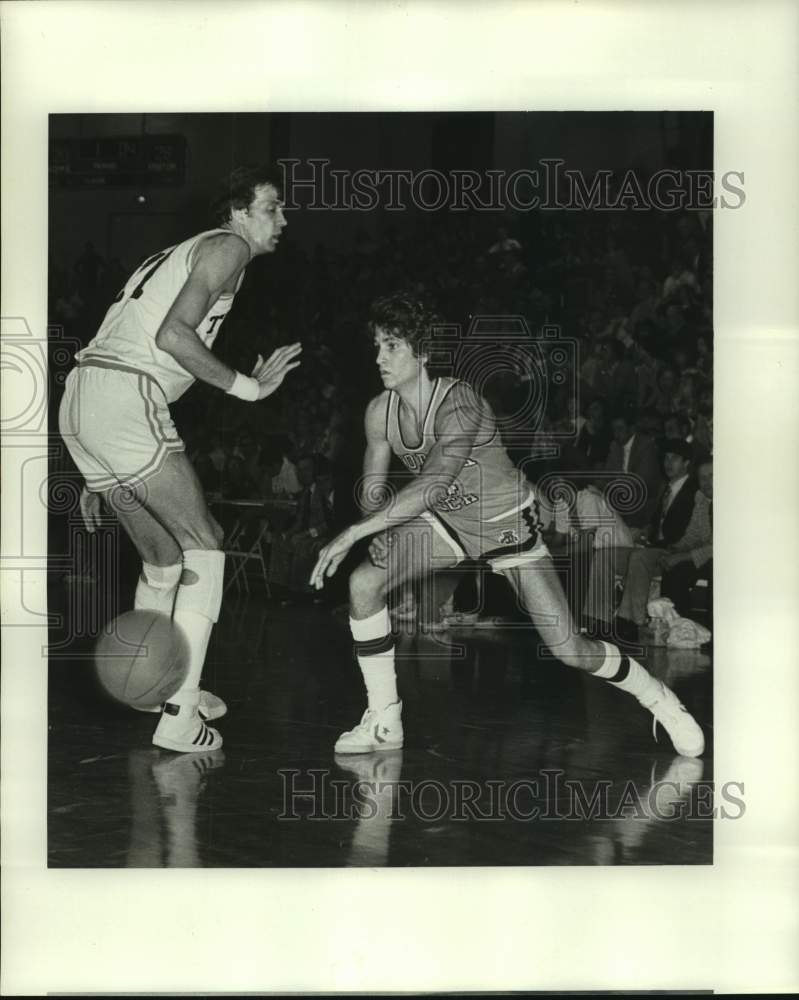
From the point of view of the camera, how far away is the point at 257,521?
4.49 m

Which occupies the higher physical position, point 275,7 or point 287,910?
point 275,7

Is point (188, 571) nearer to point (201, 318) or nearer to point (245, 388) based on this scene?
point (245, 388)

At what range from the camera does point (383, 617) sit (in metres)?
4.51

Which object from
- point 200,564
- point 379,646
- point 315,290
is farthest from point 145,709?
point 315,290

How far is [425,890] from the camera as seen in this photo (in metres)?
4.48

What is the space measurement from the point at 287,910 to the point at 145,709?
88 centimetres

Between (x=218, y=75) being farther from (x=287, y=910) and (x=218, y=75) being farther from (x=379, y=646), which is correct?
(x=287, y=910)

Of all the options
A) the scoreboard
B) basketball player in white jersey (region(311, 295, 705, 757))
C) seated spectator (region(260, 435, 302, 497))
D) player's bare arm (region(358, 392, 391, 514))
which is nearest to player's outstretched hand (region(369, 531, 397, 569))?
basketball player in white jersey (region(311, 295, 705, 757))

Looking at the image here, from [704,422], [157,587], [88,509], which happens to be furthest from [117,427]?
[704,422]

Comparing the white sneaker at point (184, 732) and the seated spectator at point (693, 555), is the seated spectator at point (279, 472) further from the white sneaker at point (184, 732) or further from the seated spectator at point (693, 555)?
the seated spectator at point (693, 555)

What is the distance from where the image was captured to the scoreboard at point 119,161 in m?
4.47

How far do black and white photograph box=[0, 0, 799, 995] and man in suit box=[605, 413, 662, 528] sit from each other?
0.02 m

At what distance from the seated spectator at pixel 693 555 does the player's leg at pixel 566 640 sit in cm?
28

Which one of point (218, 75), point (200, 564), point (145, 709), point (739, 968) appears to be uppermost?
point (218, 75)
